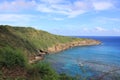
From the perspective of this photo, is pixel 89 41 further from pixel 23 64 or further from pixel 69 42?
pixel 23 64

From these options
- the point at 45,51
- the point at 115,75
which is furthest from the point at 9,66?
the point at 45,51

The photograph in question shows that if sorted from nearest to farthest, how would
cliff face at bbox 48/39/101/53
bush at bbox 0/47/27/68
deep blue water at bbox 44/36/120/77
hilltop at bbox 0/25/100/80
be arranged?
deep blue water at bbox 44/36/120/77 < bush at bbox 0/47/27/68 < hilltop at bbox 0/25/100/80 < cliff face at bbox 48/39/101/53

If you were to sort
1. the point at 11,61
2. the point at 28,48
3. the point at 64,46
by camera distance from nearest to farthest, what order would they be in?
the point at 11,61 → the point at 28,48 → the point at 64,46

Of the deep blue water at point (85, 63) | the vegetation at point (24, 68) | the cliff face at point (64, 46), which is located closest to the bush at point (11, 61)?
the vegetation at point (24, 68)

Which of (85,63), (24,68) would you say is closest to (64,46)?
(24,68)

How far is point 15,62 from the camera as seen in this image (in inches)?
926

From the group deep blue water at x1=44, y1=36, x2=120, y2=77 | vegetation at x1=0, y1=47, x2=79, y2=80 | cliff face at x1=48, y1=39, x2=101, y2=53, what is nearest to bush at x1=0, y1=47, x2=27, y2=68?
vegetation at x1=0, y1=47, x2=79, y2=80

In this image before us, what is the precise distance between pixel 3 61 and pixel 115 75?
1737 cm

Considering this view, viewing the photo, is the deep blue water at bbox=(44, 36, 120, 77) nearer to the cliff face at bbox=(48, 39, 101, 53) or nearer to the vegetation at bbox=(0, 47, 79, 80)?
the vegetation at bbox=(0, 47, 79, 80)

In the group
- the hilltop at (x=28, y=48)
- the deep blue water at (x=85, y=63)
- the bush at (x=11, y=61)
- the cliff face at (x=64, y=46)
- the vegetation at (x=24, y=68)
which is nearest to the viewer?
the deep blue water at (x=85, y=63)

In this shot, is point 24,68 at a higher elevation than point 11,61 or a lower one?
lower

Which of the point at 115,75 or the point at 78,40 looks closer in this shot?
the point at 115,75

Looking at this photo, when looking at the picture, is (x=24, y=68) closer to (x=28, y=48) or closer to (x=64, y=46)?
(x=28, y=48)

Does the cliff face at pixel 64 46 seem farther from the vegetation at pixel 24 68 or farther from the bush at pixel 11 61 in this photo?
the vegetation at pixel 24 68
